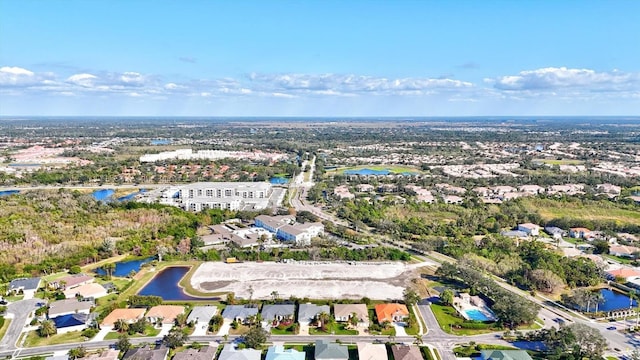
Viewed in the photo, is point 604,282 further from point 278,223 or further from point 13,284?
point 13,284

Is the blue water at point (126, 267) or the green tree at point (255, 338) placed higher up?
the green tree at point (255, 338)

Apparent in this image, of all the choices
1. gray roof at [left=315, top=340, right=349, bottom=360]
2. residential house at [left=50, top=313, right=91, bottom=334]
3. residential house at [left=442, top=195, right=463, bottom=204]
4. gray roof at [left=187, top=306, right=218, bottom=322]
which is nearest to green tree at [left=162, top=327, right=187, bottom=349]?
gray roof at [left=187, top=306, right=218, bottom=322]

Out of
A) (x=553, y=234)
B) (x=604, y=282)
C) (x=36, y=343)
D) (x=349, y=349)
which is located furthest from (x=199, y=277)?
(x=553, y=234)

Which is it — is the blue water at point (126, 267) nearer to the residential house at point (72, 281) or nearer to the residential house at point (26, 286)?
the residential house at point (72, 281)

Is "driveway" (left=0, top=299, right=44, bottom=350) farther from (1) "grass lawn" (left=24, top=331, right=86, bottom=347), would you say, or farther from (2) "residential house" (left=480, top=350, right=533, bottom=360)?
Result: (2) "residential house" (left=480, top=350, right=533, bottom=360)

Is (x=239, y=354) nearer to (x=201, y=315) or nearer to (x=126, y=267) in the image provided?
(x=201, y=315)

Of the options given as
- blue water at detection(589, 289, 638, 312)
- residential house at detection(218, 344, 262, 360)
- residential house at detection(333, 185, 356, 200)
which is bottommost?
blue water at detection(589, 289, 638, 312)

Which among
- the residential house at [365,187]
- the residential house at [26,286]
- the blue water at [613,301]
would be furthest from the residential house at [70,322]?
the residential house at [365,187]
